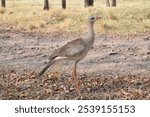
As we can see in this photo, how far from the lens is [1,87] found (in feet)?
34.4

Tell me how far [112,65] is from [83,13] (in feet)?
47.1

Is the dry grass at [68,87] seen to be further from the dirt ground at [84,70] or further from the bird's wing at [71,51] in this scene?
the bird's wing at [71,51]

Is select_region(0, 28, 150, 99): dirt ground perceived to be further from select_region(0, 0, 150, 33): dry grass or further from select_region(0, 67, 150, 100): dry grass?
select_region(0, 0, 150, 33): dry grass

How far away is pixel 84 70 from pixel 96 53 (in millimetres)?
2725

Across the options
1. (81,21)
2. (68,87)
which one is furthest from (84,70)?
(81,21)

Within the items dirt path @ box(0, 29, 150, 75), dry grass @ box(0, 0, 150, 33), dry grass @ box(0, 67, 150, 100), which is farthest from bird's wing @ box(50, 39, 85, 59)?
dry grass @ box(0, 0, 150, 33)

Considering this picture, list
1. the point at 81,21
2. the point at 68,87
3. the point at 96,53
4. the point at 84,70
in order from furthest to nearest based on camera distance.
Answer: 1. the point at 81,21
2. the point at 96,53
3. the point at 84,70
4. the point at 68,87

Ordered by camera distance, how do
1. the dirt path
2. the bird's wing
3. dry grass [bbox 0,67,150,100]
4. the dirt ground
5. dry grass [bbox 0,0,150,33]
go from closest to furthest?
the bird's wing, dry grass [bbox 0,67,150,100], the dirt ground, the dirt path, dry grass [bbox 0,0,150,33]

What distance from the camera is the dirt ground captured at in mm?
9852

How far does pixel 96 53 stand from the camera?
15117 millimetres

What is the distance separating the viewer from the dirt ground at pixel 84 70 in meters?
9.85

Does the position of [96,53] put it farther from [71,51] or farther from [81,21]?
[81,21]

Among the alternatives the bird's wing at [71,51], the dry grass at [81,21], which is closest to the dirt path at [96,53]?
the dry grass at [81,21]

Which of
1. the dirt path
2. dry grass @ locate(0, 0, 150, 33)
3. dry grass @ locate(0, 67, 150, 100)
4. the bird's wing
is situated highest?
the bird's wing
